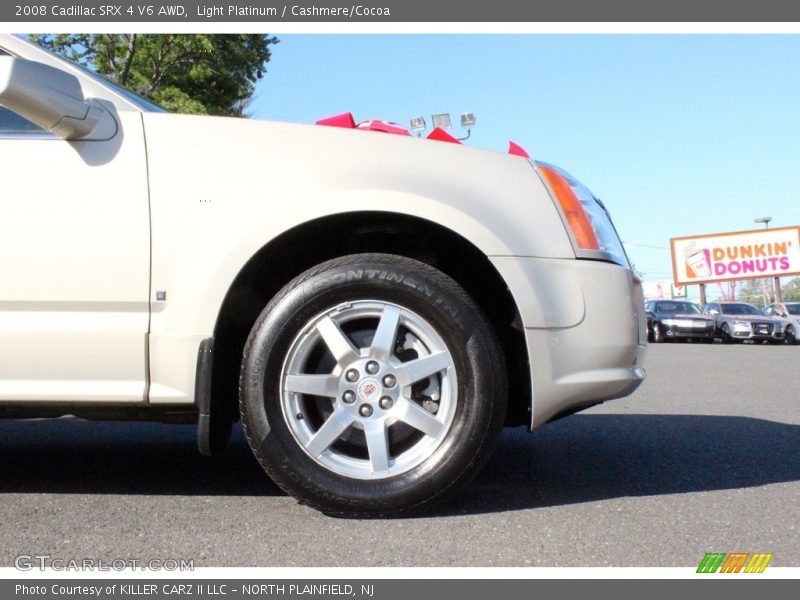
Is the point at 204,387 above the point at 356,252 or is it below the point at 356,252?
below

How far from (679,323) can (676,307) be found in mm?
1209

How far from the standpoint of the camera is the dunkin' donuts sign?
4409 centimetres

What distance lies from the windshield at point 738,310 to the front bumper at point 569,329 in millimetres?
28191

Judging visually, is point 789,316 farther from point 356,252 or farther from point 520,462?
point 356,252

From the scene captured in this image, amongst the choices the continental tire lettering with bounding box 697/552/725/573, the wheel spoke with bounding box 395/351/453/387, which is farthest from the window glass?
the continental tire lettering with bounding box 697/552/725/573

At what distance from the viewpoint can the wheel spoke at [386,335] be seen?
293cm

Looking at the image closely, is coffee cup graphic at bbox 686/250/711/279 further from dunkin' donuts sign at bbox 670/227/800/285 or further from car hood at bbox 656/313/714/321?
car hood at bbox 656/313/714/321

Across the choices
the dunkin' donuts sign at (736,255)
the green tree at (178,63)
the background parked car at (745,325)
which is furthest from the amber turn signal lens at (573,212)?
the dunkin' donuts sign at (736,255)

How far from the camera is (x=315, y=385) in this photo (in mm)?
2924

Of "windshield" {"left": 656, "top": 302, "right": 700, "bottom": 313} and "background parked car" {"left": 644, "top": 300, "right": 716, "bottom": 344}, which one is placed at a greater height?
"windshield" {"left": 656, "top": 302, "right": 700, "bottom": 313}

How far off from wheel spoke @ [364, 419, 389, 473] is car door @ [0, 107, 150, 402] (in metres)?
0.77

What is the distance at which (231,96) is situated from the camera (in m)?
21.3

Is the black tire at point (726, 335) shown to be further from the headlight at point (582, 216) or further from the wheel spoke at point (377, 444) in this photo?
the wheel spoke at point (377, 444)

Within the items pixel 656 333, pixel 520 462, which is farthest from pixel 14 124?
pixel 656 333
